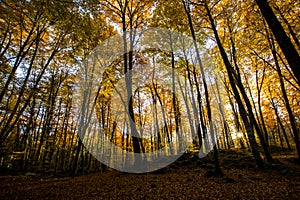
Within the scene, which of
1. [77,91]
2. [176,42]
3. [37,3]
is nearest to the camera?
[37,3]

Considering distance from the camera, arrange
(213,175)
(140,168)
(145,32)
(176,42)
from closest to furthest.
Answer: (213,175), (140,168), (145,32), (176,42)

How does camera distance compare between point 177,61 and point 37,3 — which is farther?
point 177,61

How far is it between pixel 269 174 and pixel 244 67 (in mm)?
13618

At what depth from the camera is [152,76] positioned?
1900 cm

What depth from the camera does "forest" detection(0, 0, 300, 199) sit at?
502 cm

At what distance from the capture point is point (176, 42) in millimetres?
15336

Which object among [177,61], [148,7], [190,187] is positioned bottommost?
[190,187]

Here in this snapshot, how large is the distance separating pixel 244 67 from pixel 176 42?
9026 mm

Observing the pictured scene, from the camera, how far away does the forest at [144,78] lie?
5020 millimetres

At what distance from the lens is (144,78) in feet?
→ 60.8

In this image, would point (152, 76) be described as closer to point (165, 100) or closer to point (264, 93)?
point (165, 100)

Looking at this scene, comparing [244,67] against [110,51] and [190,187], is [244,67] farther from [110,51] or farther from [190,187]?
[190,187]

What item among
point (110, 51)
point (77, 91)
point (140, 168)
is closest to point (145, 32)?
point (110, 51)

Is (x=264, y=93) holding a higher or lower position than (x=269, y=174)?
higher
